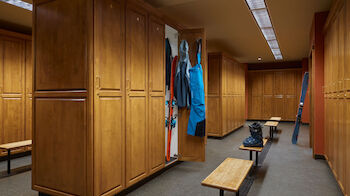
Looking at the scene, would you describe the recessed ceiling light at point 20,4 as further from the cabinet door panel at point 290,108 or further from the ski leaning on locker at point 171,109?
the cabinet door panel at point 290,108

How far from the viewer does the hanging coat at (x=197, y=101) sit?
417 cm

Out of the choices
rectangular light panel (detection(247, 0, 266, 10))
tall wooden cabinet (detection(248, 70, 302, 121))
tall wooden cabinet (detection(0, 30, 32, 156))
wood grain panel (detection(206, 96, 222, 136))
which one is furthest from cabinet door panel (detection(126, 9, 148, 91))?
tall wooden cabinet (detection(248, 70, 302, 121))

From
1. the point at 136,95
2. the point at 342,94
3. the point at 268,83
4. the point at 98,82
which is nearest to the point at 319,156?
the point at 342,94

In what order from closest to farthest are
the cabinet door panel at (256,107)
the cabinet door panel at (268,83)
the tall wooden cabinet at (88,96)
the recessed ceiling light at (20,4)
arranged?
the tall wooden cabinet at (88,96), the recessed ceiling light at (20,4), the cabinet door panel at (268,83), the cabinet door panel at (256,107)

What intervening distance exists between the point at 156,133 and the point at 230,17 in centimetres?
286

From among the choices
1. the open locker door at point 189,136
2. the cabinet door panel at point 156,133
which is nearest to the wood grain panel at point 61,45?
the cabinet door panel at point 156,133

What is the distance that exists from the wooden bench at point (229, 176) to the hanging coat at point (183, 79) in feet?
4.75

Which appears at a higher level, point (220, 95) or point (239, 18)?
point (239, 18)

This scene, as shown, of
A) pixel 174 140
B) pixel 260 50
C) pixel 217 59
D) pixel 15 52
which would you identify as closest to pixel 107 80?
pixel 174 140

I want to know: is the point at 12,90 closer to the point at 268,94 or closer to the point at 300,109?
the point at 300,109

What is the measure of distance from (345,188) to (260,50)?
630 cm

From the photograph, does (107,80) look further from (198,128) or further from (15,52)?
(15,52)

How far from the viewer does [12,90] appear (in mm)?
5062

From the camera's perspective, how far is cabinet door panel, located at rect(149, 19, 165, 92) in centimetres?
353
